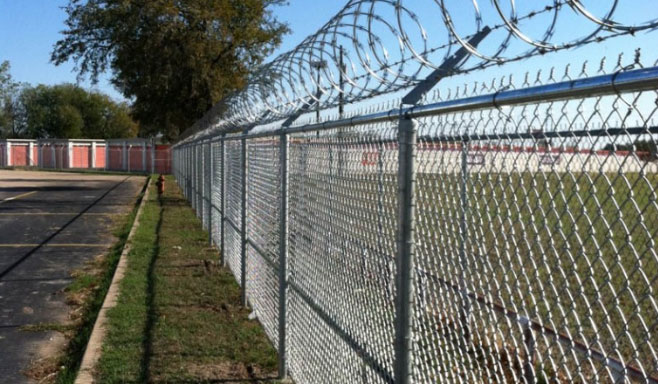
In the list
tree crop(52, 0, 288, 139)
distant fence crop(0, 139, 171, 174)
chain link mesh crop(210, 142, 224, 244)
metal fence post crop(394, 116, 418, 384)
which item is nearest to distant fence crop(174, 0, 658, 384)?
metal fence post crop(394, 116, 418, 384)

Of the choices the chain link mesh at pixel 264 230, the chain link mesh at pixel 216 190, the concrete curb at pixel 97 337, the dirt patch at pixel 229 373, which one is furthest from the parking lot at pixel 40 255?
the chain link mesh at pixel 216 190

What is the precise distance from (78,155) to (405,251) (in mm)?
59530

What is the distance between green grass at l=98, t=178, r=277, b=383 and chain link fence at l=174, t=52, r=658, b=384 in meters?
0.42

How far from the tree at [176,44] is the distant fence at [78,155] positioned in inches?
1025

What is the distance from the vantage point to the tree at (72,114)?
88.6 meters

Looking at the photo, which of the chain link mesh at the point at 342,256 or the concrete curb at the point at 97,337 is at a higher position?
the chain link mesh at the point at 342,256

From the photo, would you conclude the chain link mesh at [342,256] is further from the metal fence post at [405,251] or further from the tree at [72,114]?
the tree at [72,114]

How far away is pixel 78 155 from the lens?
58.8 meters

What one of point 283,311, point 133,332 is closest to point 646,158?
point 283,311

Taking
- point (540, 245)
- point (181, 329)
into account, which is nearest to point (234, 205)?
point (181, 329)

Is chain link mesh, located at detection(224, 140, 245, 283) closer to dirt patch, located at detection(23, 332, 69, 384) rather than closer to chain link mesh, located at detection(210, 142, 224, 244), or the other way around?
chain link mesh, located at detection(210, 142, 224, 244)

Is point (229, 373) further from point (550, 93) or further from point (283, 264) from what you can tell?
point (550, 93)

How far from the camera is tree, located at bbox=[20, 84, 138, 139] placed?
291ft

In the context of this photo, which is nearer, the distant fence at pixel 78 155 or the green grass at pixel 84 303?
the green grass at pixel 84 303
